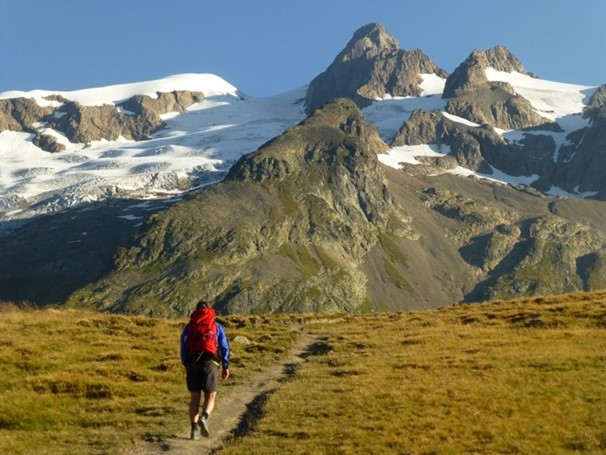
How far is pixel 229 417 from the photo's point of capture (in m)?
25.8

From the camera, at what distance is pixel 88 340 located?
41406mm

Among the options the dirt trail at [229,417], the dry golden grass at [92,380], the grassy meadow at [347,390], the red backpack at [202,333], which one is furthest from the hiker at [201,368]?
the dry golden grass at [92,380]

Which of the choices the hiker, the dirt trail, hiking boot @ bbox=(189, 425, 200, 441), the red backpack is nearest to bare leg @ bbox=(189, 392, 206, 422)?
the hiker

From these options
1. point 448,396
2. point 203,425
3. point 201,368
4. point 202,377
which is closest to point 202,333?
point 201,368

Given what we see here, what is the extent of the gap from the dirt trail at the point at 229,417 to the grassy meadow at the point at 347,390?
54cm

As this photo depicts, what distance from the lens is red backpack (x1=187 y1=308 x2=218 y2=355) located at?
74.1 ft

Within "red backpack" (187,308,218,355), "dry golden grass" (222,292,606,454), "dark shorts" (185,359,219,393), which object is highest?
"red backpack" (187,308,218,355)

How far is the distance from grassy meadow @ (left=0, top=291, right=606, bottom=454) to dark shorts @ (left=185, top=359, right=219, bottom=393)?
204 centimetres

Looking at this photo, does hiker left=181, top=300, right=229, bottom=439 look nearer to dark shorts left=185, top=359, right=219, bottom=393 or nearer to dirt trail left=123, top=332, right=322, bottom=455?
dark shorts left=185, top=359, right=219, bottom=393

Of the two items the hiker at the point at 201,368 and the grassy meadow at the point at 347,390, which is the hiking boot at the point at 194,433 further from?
the grassy meadow at the point at 347,390

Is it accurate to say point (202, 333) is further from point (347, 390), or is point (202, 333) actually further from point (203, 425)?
point (347, 390)

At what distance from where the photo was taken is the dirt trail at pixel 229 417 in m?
21.8

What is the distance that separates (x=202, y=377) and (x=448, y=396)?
10673 mm

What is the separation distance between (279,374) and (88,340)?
13435 millimetres
